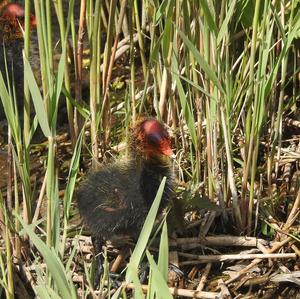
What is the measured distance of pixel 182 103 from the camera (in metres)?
2.98

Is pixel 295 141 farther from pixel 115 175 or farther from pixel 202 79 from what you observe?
pixel 115 175

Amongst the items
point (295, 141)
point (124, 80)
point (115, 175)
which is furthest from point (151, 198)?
point (124, 80)

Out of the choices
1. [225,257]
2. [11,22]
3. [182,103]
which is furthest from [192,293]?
[11,22]

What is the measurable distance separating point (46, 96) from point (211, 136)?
793 mm

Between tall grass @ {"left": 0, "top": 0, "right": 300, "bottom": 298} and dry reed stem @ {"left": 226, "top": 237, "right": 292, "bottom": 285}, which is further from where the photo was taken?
dry reed stem @ {"left": 226, "top": 237, "right": 292, "bottom": 285}

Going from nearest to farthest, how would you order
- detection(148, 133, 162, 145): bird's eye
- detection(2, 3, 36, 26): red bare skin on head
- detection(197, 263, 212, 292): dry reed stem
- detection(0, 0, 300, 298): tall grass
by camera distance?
detection(0, 0, 300, 298): tall grass → detection(148, 133, 162, 145): bird's eye → detection(197, 263, 212, 292): dry reed stem → detection(2, 3, 36, 26): red bare skin on head

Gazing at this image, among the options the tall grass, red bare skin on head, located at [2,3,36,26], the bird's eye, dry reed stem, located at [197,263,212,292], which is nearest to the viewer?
the tall grass

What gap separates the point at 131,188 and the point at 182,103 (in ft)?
1.26

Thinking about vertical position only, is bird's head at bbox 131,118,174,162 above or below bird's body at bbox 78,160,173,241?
above

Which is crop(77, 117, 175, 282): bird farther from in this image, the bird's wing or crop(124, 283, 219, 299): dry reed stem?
crop(124, 283, 219, 299): dry reed stem

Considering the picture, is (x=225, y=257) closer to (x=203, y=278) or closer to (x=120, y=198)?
(x=203, y=278)

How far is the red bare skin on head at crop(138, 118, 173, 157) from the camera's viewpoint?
291 cm

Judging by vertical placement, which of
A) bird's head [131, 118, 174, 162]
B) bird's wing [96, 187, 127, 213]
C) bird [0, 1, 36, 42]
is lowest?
bird's wing [96, 187, 127, 213]

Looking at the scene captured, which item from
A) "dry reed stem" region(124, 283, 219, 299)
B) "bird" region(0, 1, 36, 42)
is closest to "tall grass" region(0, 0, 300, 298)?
"dry reed stem" region(124, 283, 219, 299)
